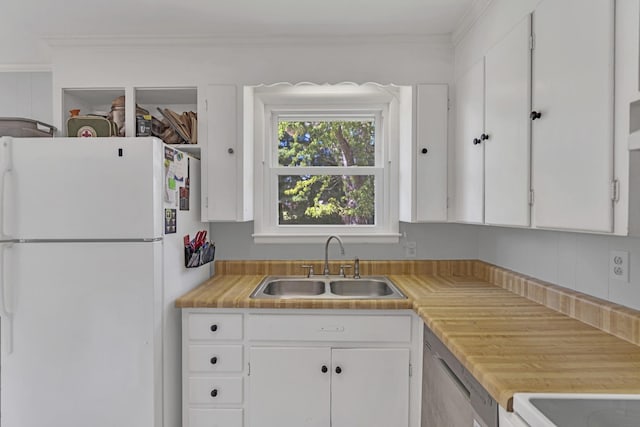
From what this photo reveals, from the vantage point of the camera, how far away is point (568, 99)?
3.83 ft

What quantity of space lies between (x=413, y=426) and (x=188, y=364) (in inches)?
46.9

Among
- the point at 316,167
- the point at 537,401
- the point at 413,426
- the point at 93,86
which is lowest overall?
the point at 413,426

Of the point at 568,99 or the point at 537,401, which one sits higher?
the point at 568,99

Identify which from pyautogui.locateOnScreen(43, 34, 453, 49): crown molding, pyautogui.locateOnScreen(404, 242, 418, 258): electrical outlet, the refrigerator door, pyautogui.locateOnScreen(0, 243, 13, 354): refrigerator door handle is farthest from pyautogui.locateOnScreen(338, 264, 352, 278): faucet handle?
pyautogui.locateOnScreen(0, 243, 13, 354): refrigerator door handle

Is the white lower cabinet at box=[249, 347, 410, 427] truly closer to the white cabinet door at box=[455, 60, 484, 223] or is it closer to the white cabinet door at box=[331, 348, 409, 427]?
the white cabinet door at box=[331, 348, 409, 427]

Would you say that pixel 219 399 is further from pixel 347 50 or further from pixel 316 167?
pixel 347 50

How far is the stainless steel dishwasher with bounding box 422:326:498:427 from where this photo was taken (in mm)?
1089

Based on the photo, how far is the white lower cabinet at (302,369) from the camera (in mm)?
1817

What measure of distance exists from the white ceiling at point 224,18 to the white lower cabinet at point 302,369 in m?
1.57

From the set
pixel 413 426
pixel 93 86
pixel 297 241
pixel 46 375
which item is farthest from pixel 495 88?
pixel 46 375

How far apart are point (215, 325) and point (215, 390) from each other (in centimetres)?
33

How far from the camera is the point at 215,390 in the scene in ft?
5.98

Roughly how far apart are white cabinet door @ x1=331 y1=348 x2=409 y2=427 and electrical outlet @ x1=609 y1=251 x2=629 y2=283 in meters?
0.96

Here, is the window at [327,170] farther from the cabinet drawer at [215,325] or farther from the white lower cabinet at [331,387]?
the white lower cabinet at [331,387]
